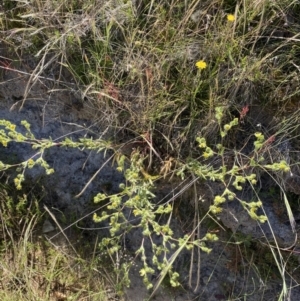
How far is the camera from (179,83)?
2174mm

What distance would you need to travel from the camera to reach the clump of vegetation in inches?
82.7

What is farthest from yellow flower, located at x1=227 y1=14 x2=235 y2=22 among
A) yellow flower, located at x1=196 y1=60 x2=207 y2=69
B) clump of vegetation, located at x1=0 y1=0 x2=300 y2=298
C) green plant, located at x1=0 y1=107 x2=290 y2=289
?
green plant, located at x1=0 y1=107 x2=290 y2=289

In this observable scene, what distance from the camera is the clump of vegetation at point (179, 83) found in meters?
2.10

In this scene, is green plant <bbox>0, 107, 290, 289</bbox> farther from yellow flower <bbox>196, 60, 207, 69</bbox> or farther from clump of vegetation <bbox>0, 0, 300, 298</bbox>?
yellow flower <bbox>196, 60, 207, 69</bbox>

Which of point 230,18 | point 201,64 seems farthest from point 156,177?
point 230,18

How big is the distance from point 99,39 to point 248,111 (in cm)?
70

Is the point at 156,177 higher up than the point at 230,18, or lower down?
lower down

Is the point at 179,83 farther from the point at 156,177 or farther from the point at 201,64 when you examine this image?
the point at 156,177

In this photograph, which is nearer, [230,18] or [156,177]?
[230,18]

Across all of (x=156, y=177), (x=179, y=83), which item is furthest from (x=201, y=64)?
(x=156, y=177)

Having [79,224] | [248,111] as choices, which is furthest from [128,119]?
[79,224]

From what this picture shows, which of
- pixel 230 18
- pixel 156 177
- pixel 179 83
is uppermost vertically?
pixel 230 18

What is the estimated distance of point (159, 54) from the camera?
2172 mm

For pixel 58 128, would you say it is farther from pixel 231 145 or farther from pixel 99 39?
pixel 231 145
